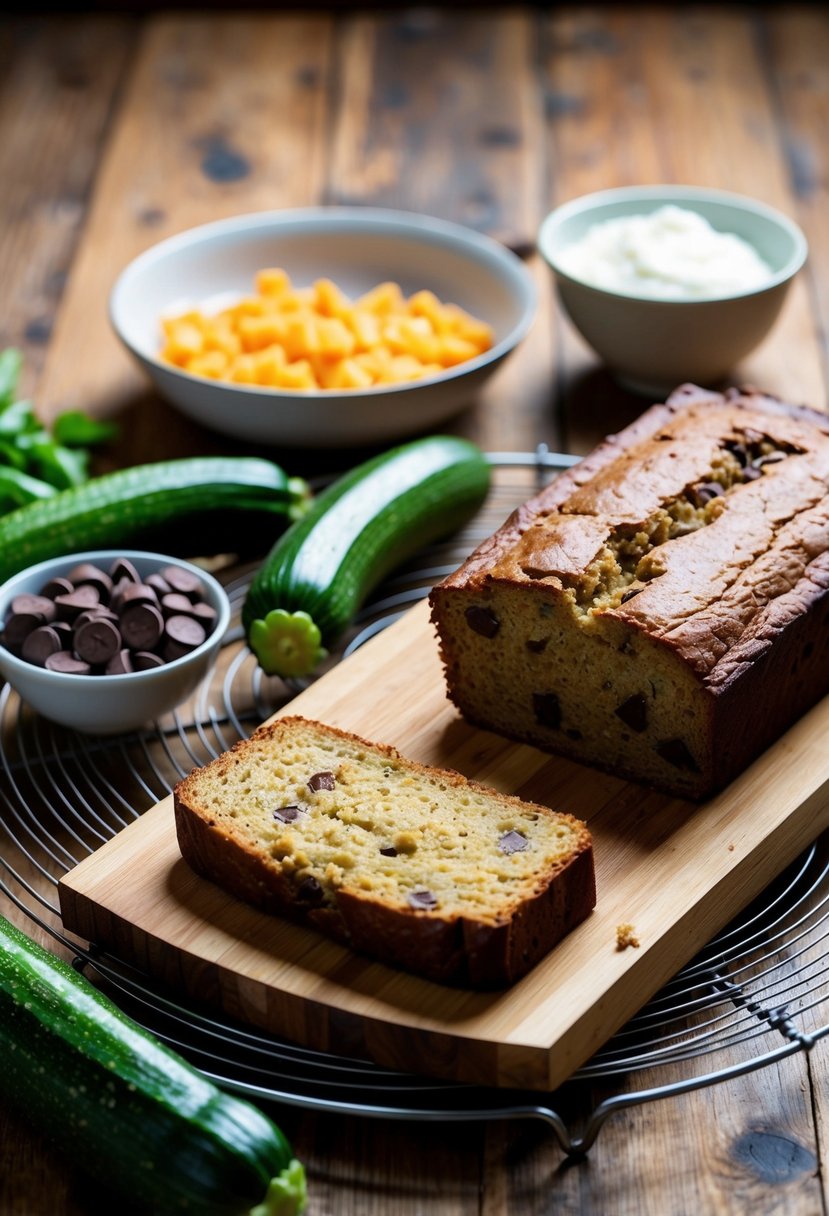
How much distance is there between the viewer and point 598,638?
10.9ft

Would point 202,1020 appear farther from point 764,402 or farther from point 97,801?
point 764,402

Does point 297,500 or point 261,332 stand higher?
point 261,332

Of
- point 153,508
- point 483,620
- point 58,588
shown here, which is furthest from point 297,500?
point 483,620

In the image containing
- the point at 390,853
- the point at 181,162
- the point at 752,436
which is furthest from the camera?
the point at 181,162

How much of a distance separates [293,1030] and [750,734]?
4.22ft

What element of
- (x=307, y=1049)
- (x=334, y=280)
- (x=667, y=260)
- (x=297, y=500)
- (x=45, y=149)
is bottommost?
(x=307, y=1049)

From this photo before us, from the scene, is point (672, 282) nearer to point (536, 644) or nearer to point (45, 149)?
point (536, 644)

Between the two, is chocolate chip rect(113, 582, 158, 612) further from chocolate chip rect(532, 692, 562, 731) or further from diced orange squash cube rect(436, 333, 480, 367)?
diced orange squash cube rect(436, 333, 480, 367)

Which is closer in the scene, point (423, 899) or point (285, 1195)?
point (285, 1195)

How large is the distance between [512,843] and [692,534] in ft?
3.32

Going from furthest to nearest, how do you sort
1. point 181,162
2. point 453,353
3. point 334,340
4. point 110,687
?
point 181,162
point 453,353
point 334,340
point 110,687

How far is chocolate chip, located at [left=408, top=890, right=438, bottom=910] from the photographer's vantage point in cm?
284

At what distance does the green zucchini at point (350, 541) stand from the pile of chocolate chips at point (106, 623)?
18cm

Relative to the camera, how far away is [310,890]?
2.96 meters
